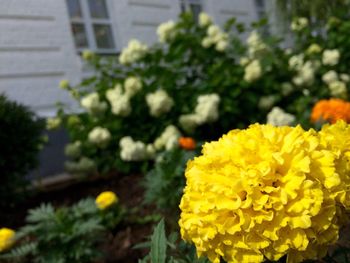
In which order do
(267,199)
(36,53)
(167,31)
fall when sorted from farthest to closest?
(36,53) → (167,31) → (267,199)

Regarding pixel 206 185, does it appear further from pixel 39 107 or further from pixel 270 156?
pixel 39 107

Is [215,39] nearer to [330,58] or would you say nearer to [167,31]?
[167,31]

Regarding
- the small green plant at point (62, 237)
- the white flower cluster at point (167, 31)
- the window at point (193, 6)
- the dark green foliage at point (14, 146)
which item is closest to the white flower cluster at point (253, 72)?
the white flower cluster at point (167, 31)

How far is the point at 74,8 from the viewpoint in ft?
21.3

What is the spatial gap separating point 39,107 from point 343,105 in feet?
13.1

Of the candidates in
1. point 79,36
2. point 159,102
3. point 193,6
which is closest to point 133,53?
point 159,102

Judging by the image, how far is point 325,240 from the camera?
0.91m

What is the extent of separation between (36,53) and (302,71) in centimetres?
310

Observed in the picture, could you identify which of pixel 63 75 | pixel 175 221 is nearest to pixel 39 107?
pixel 63 75

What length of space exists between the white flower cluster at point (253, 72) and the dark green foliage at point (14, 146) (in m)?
1.84

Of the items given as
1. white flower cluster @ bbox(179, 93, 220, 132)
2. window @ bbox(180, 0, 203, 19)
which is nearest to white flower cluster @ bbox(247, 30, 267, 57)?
white flower cluster @ bbox(179, 93, 220, 132)

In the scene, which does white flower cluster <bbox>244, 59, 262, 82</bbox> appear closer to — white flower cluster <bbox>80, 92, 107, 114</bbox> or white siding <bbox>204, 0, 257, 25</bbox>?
white flower cluster <bbox>80, 92, 107, 114</bbox>

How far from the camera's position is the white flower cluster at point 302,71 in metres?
4.34

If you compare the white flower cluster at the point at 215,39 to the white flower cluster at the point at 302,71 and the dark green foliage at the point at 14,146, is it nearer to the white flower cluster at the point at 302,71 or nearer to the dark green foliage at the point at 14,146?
the white flower cluster at the point at 302,71
